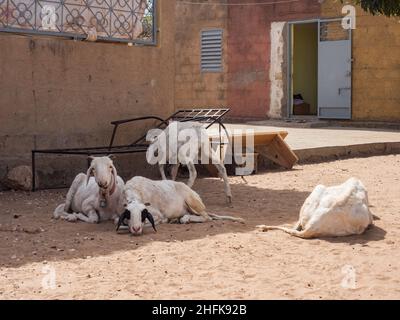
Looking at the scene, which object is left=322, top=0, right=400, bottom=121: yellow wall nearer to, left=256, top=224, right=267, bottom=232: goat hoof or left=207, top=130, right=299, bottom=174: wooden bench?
left=207, top=130, right=299, bottom=174: wooden bench

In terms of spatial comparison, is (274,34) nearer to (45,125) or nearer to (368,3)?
(45,125)

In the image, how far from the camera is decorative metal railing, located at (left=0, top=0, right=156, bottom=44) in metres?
8.38

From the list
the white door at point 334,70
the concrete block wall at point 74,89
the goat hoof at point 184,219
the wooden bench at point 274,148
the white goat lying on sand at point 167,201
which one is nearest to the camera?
the white goat lying on sand at point 167,201

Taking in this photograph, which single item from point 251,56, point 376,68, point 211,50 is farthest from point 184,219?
point 211,50

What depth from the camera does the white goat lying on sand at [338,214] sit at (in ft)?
19.0

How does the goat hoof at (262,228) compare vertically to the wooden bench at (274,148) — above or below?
below

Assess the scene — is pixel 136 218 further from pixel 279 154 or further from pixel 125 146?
pixel 279 154

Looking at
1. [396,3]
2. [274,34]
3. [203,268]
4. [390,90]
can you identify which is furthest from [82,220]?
[274,34]

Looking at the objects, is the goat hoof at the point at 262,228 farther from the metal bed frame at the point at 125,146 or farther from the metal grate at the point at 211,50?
the metal grate at the point at 211,50

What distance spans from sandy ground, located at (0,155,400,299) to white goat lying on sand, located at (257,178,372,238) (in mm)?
90

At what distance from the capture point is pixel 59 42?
8.78 meters

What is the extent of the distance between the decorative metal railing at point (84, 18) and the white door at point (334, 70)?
803 cm

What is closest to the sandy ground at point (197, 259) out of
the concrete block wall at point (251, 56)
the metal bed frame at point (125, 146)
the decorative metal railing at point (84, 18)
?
the metal bed frame at point (125, 146)

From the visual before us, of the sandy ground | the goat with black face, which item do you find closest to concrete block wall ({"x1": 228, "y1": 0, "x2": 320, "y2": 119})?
the sandy ground
